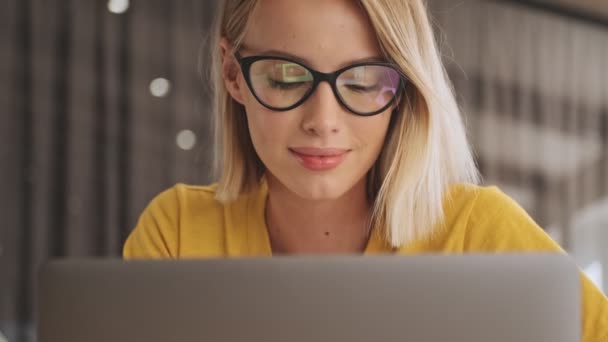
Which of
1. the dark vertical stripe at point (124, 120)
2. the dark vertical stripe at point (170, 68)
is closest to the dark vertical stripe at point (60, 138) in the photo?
the dark vertical stripe at point (124, 120)

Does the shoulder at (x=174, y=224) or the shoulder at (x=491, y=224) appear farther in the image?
the shoulder at (x=174, y=224)

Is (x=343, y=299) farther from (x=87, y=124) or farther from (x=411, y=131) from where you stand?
(x=87, y=124)

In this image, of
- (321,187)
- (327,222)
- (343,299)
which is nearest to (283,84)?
(321,187)

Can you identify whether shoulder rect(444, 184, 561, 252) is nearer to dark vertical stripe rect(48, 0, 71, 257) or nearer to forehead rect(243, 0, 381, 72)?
forehead rect(243, 0, 381, 72)

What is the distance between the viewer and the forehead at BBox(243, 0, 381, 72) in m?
1.01

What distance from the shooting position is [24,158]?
4.24 m

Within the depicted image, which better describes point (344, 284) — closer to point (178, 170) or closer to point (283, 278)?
point (283, 278)

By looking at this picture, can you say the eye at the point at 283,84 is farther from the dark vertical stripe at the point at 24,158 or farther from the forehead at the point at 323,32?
the dark vertical stripe at the point at 24,158

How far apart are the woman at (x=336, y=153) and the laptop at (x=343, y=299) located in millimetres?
401

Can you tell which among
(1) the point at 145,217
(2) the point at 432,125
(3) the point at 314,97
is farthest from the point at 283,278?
(1) the point at 145,217

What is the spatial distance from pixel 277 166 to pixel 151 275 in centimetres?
51

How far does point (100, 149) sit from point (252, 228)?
10.7 ft

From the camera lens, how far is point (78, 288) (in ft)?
1.99

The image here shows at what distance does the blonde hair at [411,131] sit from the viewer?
1.05m
